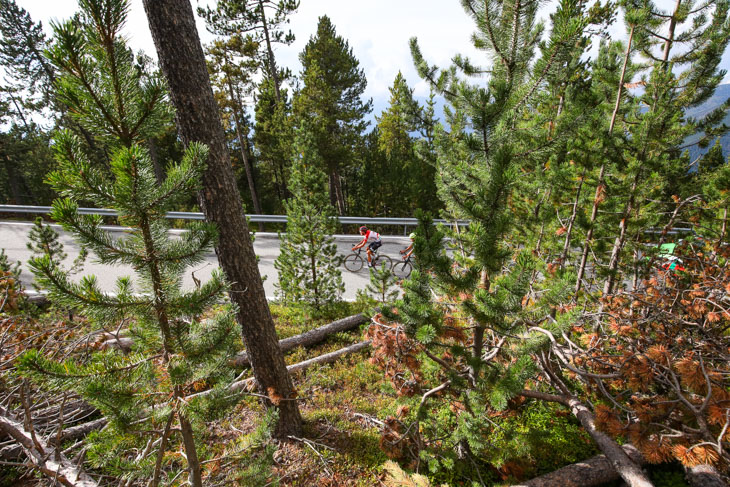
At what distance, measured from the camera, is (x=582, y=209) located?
666 centimetres

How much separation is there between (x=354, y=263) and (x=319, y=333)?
4.06 metres

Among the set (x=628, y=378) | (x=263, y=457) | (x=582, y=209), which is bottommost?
(x=263, y=457)

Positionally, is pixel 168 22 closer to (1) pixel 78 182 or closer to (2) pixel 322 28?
(1) pixel 78 182

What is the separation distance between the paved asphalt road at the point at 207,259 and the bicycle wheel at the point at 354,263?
0.61 feet

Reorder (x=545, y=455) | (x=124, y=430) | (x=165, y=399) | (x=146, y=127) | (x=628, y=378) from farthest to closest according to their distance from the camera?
1. (x=545, y=455)
2. (x=628, y=378)
3. (x=165, y=399)
4. (x=124, y=430)
5. (x=146, y=127)

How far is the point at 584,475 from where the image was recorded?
4297 mm

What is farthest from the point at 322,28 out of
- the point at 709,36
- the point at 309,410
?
the point at 309,410

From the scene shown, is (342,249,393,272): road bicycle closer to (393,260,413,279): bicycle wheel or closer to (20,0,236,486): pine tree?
(393,260,413,279): bicycle wheel

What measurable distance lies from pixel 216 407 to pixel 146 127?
6.69ft

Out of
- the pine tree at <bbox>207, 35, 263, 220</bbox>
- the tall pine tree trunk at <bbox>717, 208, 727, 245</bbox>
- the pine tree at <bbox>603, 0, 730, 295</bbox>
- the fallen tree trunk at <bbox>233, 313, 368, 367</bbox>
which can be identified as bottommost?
the fallen tree trunk at <bbox>233, 313, 368, 367</bbox>

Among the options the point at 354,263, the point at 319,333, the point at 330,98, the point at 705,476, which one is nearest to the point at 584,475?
the point at 705,476

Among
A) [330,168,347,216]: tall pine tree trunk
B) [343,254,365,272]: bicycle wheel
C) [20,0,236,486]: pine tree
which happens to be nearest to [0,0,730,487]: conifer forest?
[20,0,236,486]: pine tree

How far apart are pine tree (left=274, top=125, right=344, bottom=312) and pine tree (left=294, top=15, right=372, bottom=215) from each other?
917cm

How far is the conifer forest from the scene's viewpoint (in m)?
1.94
